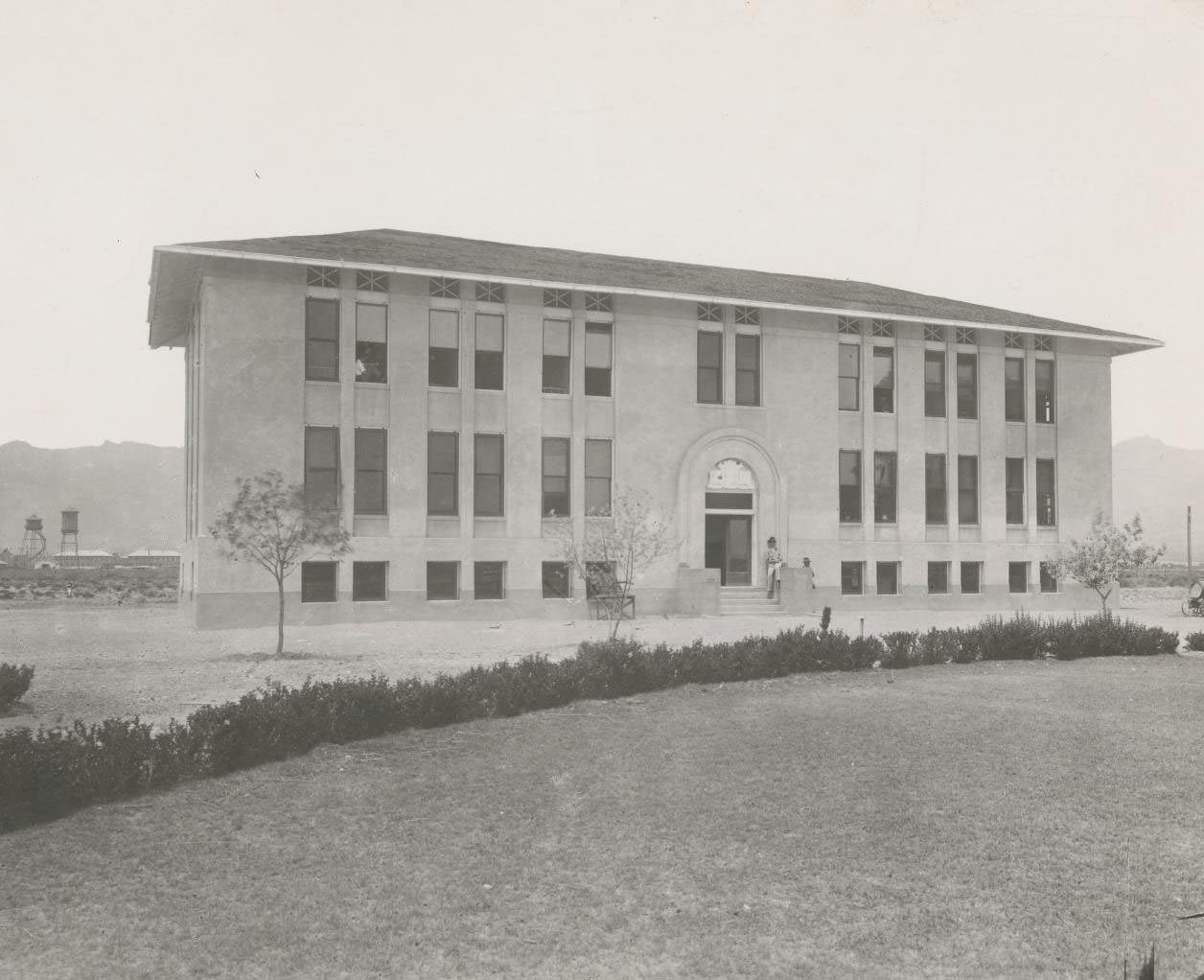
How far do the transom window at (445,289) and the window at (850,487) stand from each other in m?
13.6

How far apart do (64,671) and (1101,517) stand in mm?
29830

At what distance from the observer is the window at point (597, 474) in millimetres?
31281

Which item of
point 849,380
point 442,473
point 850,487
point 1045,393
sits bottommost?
point 850,487

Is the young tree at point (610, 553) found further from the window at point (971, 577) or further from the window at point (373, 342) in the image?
the window at point (971, 577)

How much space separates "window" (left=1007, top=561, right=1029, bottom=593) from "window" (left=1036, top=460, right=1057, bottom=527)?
1.66 metres

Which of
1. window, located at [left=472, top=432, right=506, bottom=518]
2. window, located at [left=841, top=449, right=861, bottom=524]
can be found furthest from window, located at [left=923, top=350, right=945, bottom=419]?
window, located at [left=472, top=432, right=506, bottom=518]

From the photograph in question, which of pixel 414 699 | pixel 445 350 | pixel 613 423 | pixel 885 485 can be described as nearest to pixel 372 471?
pixel 445 350

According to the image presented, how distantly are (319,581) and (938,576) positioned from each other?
793 inches

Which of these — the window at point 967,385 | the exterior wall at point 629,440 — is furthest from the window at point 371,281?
the window at point 967,385

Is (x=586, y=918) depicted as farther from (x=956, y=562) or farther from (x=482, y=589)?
(x=956, y=562)

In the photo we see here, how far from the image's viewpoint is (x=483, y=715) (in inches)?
562

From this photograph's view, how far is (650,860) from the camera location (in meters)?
8.53

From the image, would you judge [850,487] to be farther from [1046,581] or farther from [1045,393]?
[1045,393]

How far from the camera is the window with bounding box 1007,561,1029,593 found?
Result: 35.9 meters
